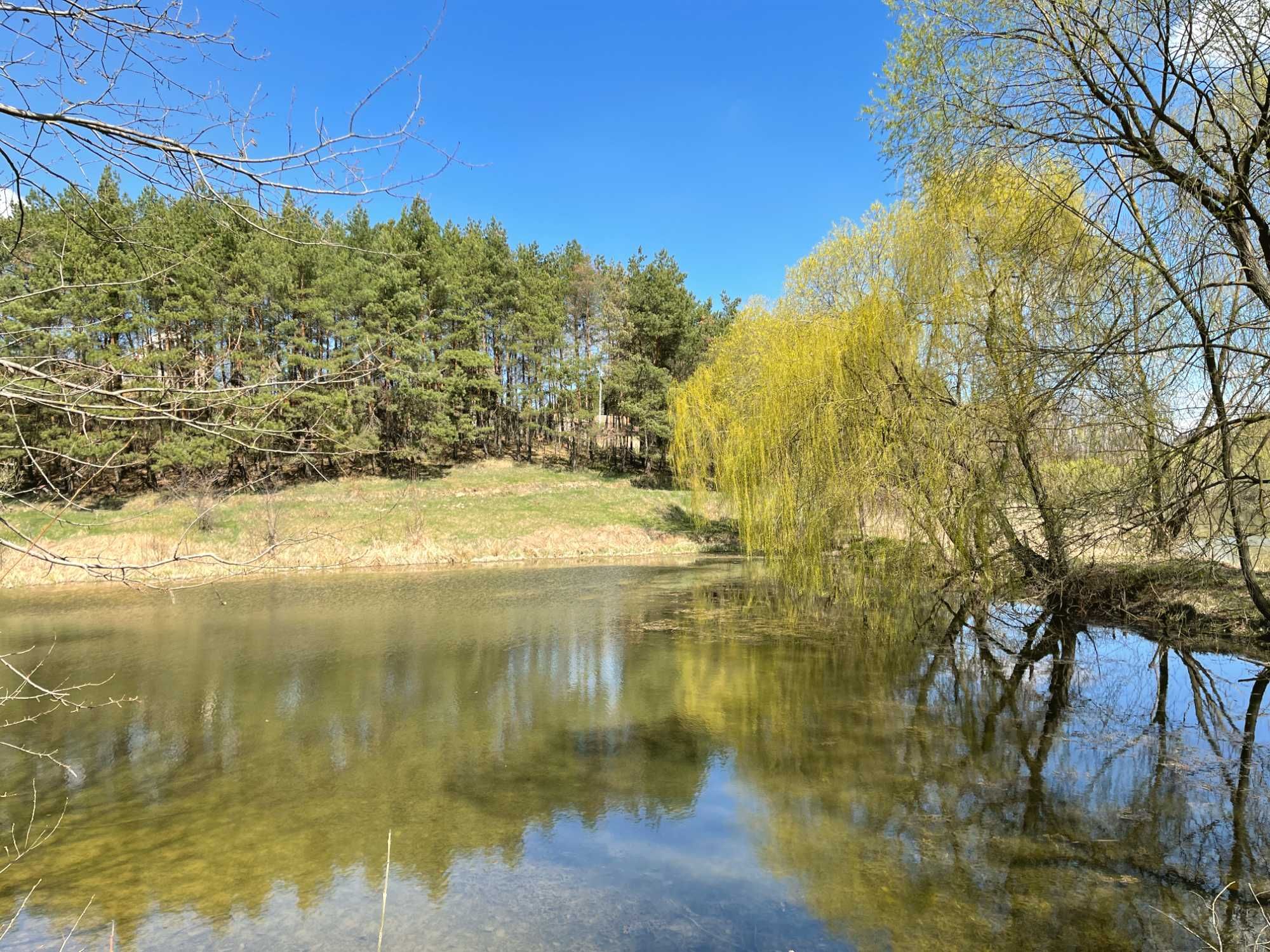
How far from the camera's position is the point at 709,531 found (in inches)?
931

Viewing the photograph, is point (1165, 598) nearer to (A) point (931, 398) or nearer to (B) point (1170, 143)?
(A) point (931, 398)

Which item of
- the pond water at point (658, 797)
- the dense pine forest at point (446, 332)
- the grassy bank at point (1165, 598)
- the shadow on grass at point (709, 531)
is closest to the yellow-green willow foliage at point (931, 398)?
the grassy bank at point (1165, 598)

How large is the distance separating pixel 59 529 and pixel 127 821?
49.9 ft

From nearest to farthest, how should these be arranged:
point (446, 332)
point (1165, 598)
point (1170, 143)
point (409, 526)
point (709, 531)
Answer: point (1170, 143) → point (1165, 598) → point (409, 526) → point (709, 531) → point (446, 332)

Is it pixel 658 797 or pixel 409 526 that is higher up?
pixel 409 526

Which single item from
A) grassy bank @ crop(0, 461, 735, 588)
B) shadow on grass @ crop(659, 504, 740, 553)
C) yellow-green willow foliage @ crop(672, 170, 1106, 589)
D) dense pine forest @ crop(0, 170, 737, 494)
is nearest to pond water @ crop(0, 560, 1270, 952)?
yellow-green willow foliage @ crop(672, 170, 1106, 589)

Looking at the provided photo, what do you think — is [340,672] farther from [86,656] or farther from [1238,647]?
[1238,647]

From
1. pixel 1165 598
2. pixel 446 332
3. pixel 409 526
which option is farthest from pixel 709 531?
pixel 1165 598

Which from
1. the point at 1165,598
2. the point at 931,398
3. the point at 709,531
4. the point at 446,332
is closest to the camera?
the point at 1165,598

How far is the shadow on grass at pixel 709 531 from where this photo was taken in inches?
899

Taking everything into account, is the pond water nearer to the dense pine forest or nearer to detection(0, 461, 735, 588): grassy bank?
the dense pine forest

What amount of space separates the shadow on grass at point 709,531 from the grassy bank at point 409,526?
5cm

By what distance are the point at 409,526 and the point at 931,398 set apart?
52.5 ft

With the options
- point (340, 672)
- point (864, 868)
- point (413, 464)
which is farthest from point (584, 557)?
point (864, 868)
